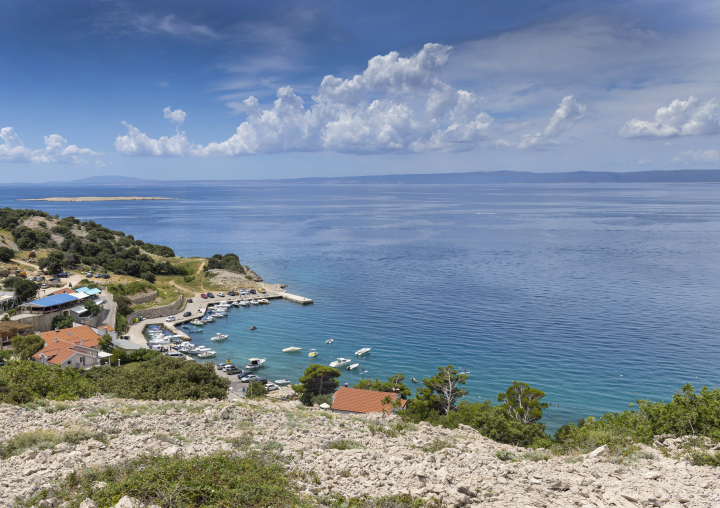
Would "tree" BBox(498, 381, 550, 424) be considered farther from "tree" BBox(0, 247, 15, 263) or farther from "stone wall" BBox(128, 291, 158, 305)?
"tree" BBox(0, 247, 15, 263)

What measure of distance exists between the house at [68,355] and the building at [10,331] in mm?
4236

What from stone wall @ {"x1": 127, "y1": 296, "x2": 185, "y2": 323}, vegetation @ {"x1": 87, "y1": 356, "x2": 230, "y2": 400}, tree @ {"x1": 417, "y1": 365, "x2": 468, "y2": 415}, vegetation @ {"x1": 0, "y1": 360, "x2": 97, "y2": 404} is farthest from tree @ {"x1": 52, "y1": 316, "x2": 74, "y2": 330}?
tree @ {"x1": 417, "y1": 365, "x2": 468, "y2": 415}

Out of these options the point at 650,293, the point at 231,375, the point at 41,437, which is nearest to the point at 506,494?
the point at 41,437

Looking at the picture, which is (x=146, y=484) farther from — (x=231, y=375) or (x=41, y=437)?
(x=231, y=375)

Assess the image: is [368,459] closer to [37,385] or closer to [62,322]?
[37,385]

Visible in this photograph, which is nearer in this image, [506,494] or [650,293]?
[506,494]

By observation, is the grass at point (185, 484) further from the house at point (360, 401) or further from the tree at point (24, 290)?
the tree at point (24, 290)

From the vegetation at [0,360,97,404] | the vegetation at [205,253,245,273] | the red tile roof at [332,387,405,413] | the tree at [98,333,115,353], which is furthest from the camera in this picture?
the vegetation at [205,253,245,273]

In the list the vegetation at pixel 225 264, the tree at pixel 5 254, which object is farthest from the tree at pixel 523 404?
the tree at pixel 5 254

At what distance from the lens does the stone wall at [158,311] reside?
210 ft

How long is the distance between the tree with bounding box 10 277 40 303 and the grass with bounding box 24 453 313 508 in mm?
53667

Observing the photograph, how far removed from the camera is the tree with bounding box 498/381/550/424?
29.6m

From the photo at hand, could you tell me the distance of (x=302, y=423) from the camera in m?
17.1

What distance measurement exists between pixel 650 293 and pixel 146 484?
7431 cm
